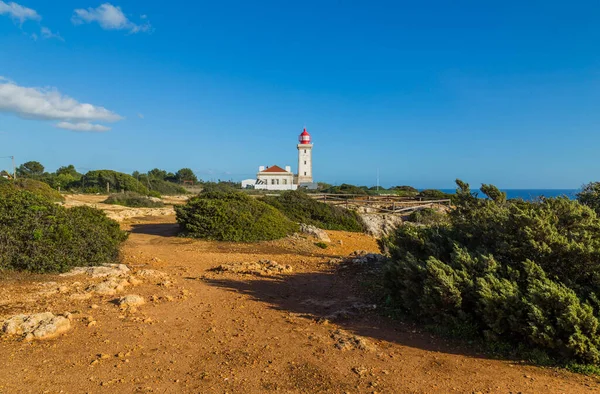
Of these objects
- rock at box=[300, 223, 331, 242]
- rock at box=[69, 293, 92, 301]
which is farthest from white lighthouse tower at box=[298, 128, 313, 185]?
rock at box=[69, 293, 92, 301]

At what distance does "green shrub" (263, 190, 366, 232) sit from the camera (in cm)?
1916

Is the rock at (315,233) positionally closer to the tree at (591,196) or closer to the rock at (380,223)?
the rock at (380,223)

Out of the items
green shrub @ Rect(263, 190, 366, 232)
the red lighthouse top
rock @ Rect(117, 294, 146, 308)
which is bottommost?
rock @ Rect(117, 294, 146, 308)

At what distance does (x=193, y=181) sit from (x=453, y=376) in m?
64.0

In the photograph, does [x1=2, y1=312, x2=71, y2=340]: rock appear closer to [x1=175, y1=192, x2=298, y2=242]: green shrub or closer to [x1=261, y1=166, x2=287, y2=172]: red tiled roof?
[x1=175, y1=192, x2=298, y2=242]: green shrub

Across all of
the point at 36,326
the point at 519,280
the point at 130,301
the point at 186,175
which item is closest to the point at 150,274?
the point at 130,301

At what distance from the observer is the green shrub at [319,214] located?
62.8ft

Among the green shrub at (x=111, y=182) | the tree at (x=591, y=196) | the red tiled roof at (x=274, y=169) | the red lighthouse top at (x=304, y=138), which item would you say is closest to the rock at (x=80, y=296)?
the tree at (x=591, y=196)

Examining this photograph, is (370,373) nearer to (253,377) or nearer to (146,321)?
(253,377)

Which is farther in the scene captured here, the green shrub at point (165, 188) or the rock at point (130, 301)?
the green shrub at point (165, 188)

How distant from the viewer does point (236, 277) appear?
7820mm

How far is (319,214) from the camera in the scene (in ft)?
65.5

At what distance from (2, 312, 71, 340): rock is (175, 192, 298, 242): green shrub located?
821 centimetres

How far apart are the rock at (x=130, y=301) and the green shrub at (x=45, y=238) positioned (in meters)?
2.31
